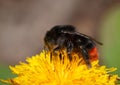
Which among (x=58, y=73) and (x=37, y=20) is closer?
(x=58, y=73)

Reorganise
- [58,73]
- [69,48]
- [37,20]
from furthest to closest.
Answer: [37,20] → [69,48] → [58,73]

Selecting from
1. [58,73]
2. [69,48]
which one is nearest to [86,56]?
[69,48]

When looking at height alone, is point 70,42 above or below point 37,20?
above

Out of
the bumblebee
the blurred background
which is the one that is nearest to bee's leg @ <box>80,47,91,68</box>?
the bumblebee

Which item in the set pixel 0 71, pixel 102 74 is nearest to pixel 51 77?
pixel 102 74

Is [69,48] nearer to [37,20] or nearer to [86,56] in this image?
[86,56]

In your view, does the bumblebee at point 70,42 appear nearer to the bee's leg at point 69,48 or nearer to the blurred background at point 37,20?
the bee's leg at point 69,48

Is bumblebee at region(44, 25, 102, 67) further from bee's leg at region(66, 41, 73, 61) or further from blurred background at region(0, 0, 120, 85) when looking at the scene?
blurred background at region(0, 0, 120, 85)
